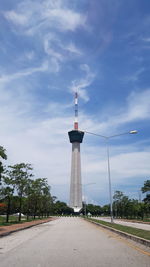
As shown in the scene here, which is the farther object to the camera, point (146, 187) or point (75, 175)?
point (75, 175)

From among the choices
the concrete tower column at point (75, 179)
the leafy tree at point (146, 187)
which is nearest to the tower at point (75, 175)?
the concrete tower column at point (75, 179)

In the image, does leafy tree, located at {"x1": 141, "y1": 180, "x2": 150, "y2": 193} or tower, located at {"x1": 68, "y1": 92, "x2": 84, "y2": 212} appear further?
tower, located at {"x1": 68, "y1": 92, "x2": 84, "y2": 212}

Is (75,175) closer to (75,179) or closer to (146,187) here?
(75,179)

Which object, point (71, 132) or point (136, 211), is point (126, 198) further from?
point (71, 132)

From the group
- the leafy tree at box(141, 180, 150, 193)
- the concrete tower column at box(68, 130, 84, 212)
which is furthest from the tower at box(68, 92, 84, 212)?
the leafy tree at box(141, 180, 150, 193)

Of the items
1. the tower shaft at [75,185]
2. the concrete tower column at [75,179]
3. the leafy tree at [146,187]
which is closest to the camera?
the leafy tree at [146,187]

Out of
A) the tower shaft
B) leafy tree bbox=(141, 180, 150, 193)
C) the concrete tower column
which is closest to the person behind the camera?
leafy tree bbox=(141, 180, 150, 193)

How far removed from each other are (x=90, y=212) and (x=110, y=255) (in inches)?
5227

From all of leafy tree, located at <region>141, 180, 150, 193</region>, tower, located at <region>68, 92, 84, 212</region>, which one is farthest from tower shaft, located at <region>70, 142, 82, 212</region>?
leafy tree, located at <region>141, 180, 150, 193</region>

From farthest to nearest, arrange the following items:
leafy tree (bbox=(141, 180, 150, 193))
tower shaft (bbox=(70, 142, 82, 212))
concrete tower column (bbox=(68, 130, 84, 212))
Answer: concrete tower column (bbox=(68, 130, 84, 212)) → tower shaft (bbox=(70, 142, 82, 212)) → leafy tree (bbox=(141, 180, 150, 193))

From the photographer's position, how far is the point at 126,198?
68.3m

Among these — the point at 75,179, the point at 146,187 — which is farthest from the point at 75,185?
the point at 146,187

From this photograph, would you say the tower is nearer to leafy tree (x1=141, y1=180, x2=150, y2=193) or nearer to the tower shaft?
the tower shaft

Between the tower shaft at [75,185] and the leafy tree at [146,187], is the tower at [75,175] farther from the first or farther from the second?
the leafy tree at [146,187]
